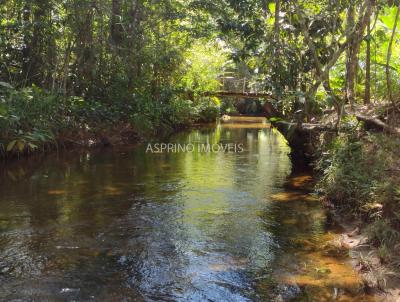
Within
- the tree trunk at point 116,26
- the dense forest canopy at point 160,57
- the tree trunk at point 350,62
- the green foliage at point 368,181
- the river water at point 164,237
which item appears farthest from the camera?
the tree trunk at point 116,26

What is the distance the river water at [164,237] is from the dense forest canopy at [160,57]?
1.86 metres

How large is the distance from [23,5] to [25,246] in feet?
30.8

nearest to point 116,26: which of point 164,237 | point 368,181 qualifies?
point 164,237

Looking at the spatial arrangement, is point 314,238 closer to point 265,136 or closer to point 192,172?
point 192,172

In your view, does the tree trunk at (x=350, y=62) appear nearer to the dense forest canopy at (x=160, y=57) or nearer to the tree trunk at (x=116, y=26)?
the dense forest canopy at (x=160, y=57)

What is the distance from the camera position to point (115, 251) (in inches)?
211

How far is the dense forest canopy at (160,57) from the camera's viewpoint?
921 cm

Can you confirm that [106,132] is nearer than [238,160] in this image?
No

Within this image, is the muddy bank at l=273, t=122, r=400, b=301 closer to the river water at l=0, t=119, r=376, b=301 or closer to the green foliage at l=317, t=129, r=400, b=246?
the green foliage at l=317, t=129, r=400, b=246

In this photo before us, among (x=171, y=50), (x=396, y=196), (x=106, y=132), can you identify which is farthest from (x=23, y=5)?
(x=396, y=196)

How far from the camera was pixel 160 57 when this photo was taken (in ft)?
54.3

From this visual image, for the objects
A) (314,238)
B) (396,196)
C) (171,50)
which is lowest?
(314,238)

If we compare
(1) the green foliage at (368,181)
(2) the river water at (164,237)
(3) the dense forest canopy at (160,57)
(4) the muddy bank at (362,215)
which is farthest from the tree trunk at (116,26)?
(1) the green foliage at (368,181)

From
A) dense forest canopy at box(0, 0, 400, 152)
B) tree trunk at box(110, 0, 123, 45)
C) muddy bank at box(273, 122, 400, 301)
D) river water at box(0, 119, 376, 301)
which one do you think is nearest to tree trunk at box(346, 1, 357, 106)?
dense forest canopy at box(0, 0, 400, 152)
